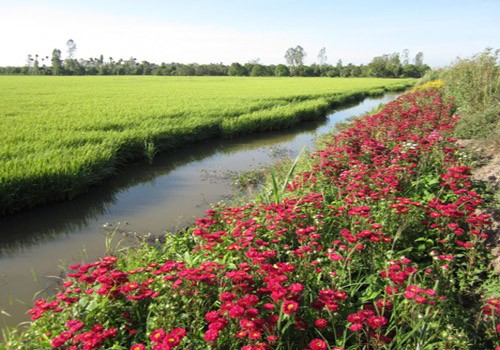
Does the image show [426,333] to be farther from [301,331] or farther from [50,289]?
[50,289]

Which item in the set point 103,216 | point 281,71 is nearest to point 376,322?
point 103,216

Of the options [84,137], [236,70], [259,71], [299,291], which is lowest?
[299,291]

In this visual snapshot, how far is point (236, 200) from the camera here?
6.36 m

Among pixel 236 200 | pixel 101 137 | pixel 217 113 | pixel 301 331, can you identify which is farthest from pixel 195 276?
pixel 217 113

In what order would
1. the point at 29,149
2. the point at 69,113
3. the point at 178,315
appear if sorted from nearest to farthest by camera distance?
the point at 178,315, the point at 29,149, the point at 69,113

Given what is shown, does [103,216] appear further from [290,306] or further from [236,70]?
[236,70]

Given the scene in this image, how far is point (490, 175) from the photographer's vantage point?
4277mm

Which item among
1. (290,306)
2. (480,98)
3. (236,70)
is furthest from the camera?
(236,70)

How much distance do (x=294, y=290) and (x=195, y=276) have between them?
0.58m

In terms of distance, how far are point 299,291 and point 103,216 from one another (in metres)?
4.93

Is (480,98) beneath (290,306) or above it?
above

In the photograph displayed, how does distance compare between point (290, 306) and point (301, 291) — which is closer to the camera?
point (290, 306)

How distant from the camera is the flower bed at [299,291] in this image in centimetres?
191

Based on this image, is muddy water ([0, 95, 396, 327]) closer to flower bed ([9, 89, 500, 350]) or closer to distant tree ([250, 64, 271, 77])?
flower bed ([9, 89, 500, 350])
